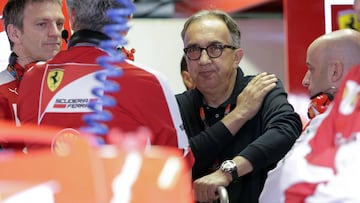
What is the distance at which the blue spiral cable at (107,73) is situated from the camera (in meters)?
2.11

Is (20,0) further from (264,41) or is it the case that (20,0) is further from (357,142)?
(264,41)

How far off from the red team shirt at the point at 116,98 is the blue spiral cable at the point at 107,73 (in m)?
0.02

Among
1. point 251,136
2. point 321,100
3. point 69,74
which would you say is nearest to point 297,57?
point 251,136

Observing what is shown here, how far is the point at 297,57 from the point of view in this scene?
4.20 metres

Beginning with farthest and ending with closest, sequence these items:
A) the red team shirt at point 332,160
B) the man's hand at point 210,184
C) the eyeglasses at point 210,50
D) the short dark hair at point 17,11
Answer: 1. the short dark hair at point 17,11
2. the eyeglasses at point 210,50
3. the man's hand at point 210,184
4. the red team shirt at point 332,160

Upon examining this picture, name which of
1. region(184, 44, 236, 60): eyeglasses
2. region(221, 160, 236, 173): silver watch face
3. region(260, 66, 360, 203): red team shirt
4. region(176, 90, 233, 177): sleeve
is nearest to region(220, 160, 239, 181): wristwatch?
region(221, 160, 236, 173): silver watch face

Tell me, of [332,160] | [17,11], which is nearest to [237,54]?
[17,11]

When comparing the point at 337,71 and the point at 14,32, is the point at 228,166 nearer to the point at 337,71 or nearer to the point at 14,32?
the point at 337,71

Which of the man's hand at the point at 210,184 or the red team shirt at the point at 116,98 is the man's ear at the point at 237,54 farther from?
the red team shirt at the point at 116,98

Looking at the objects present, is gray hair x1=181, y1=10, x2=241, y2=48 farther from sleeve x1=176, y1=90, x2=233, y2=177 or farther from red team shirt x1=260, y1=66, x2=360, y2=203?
red team shirt x1=260, y1=66, x2=360, y2=203

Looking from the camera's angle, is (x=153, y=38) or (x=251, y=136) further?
(x=153, y=38)

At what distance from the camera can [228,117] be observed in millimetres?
2594

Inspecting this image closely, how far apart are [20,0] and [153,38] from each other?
3.37 m

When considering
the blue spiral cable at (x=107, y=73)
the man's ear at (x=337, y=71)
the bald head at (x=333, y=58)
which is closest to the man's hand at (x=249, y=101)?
the bald head at (x=333, y=58)
